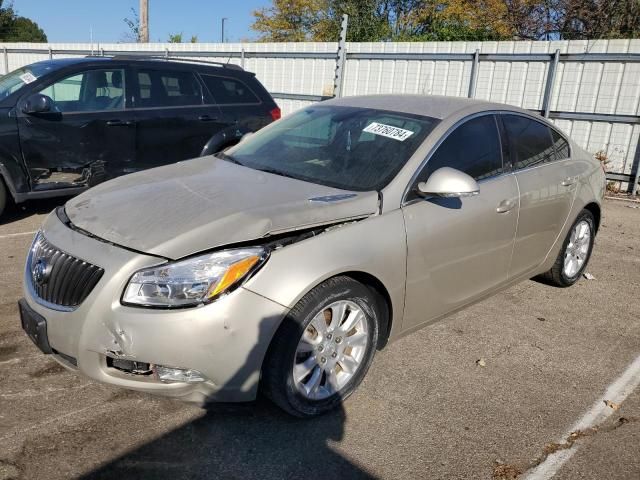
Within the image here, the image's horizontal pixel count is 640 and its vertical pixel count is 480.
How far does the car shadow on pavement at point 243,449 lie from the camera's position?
98.7 inches

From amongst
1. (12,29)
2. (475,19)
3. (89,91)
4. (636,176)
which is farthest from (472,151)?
(12,29)

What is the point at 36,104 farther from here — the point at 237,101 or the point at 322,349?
the point at 322,349

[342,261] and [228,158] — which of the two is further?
[228,158]

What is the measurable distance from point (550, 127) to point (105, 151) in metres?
4.54

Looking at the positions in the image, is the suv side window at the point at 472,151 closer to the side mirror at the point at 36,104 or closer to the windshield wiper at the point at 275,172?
the windshield wiper at the point at 275,172

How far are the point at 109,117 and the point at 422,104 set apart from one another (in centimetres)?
387

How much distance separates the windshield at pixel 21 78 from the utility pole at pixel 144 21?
15.8 metres

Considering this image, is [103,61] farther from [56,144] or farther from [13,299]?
[13,299]

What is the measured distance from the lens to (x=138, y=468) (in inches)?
98.2

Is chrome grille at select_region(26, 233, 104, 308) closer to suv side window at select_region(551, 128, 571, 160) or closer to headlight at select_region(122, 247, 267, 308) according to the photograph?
headlight at select_region(122, 247, 267, 308)

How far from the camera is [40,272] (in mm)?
2852

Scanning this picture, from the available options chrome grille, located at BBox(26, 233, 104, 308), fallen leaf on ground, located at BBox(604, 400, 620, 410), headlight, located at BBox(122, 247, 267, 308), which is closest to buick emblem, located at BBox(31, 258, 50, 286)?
chrome grille, located at BBox(26, 233, 104, 308)

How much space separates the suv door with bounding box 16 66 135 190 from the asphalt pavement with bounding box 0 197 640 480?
2.30m

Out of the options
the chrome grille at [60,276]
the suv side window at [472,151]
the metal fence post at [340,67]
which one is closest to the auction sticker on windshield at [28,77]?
the chrome grille at [60,276]
